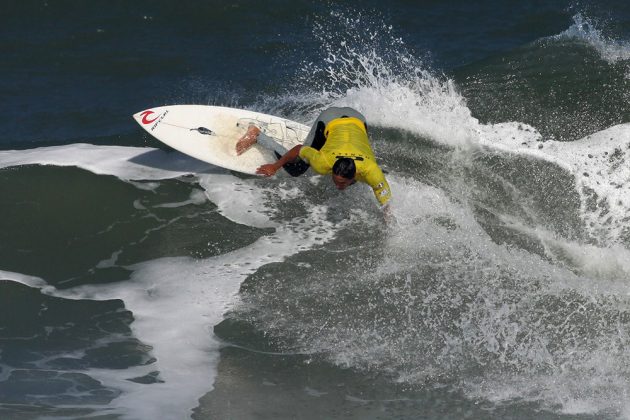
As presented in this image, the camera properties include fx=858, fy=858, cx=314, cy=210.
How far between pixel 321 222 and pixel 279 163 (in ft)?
2.42

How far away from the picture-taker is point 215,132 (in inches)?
368

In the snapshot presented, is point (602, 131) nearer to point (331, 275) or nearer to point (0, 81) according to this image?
point (331, 275)

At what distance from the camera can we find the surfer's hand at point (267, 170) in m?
8.93

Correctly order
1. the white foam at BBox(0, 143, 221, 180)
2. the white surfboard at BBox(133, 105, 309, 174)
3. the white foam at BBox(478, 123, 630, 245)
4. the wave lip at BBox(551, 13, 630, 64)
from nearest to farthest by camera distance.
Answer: the white foam at BBox(478, 123, 630, 245) < the white surfboard at BBox(133, 105, 309, 174) < the white foam at BBox(0, 143, 221, 180) < the wave lip at BBox(551, 13, 630, 64)

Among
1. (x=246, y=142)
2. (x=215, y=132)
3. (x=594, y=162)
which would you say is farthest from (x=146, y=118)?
(x=594, y=162)

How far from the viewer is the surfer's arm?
855 centimetres

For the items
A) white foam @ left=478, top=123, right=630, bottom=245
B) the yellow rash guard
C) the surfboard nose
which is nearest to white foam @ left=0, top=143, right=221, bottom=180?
the surfboard nose

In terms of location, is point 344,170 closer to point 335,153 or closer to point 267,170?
point 335,153

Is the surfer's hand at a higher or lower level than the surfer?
lower

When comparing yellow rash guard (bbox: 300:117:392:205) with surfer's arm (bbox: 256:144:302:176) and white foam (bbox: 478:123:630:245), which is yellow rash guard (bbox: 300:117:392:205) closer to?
surfer's arm (bbox: 256:144:302:176)

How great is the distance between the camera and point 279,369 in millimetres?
6734

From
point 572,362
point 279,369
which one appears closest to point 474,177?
point 572,362

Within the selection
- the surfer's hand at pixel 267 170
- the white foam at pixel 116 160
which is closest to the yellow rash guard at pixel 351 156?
the surfer's hand at pixel 267 170

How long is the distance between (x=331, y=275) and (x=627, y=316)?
2.58 meters
